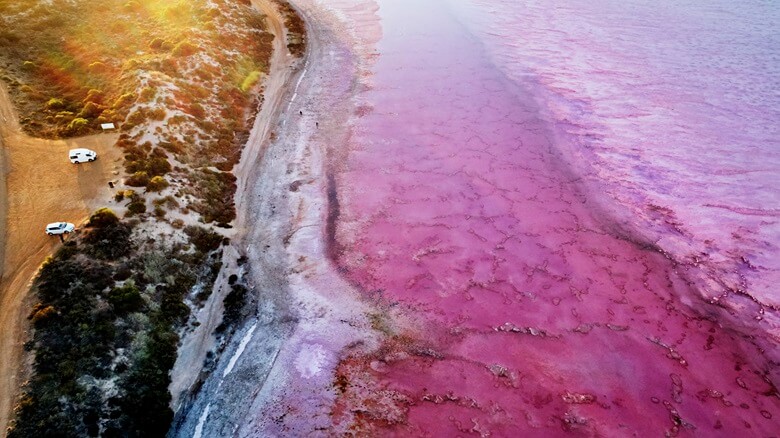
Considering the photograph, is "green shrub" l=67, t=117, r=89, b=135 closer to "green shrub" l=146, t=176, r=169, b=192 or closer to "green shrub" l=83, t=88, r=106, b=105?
"green shrub" l=83, t=88, r=106, b=105

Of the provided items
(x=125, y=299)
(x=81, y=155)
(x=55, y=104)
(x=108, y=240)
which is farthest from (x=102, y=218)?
(x=55, y=104)

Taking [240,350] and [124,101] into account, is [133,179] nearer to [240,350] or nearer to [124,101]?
[124,101]

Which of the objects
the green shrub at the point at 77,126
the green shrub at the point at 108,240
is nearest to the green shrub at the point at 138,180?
the green shrub at the point at 108,240

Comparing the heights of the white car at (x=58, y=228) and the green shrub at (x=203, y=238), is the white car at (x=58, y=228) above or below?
above

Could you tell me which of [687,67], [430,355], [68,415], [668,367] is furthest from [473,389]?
[687,67]

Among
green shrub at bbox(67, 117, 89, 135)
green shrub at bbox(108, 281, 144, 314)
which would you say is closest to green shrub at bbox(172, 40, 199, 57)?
green shrub at bbox(67, 117, 89, 135)

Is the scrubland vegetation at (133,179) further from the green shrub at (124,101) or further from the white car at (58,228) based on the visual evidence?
the white car at (58,228)
